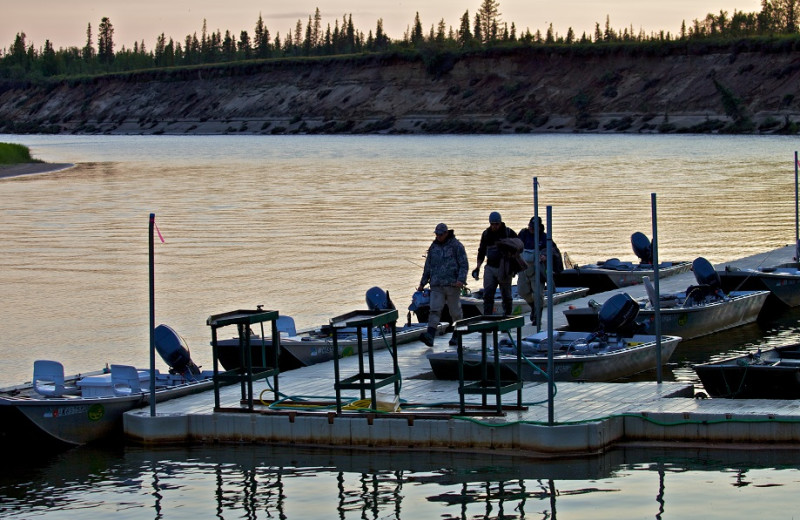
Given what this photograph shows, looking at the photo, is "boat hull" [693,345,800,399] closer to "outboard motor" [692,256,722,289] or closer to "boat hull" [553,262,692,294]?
"outboard motor" [692,256,722,289]

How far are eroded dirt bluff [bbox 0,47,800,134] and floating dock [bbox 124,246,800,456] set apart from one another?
94260mm

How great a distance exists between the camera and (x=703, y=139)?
10244cm

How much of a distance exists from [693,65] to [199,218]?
9047 centimetres

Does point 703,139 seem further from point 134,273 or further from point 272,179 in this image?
point 134,273

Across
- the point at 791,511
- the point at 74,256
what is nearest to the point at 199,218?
the point at 74,256

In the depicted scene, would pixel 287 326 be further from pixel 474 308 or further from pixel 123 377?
pixel 474 308

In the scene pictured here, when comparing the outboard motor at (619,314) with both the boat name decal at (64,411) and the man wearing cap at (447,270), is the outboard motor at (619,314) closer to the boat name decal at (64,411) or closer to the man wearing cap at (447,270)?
the man wearing cap at (447,270)

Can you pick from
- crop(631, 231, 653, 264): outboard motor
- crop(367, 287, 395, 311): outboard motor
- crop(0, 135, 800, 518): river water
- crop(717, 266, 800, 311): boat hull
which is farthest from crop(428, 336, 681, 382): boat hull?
crop(631, 231, 653, 264): outboard motor

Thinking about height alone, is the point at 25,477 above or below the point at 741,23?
below

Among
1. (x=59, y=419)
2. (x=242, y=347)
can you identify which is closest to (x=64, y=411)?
(x=59, y=419)

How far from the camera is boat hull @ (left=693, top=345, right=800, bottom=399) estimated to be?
15836 mm

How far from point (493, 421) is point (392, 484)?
4.58 feet

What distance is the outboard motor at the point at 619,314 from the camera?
731 inches

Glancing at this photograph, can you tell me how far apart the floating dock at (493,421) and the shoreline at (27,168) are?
190 feet
